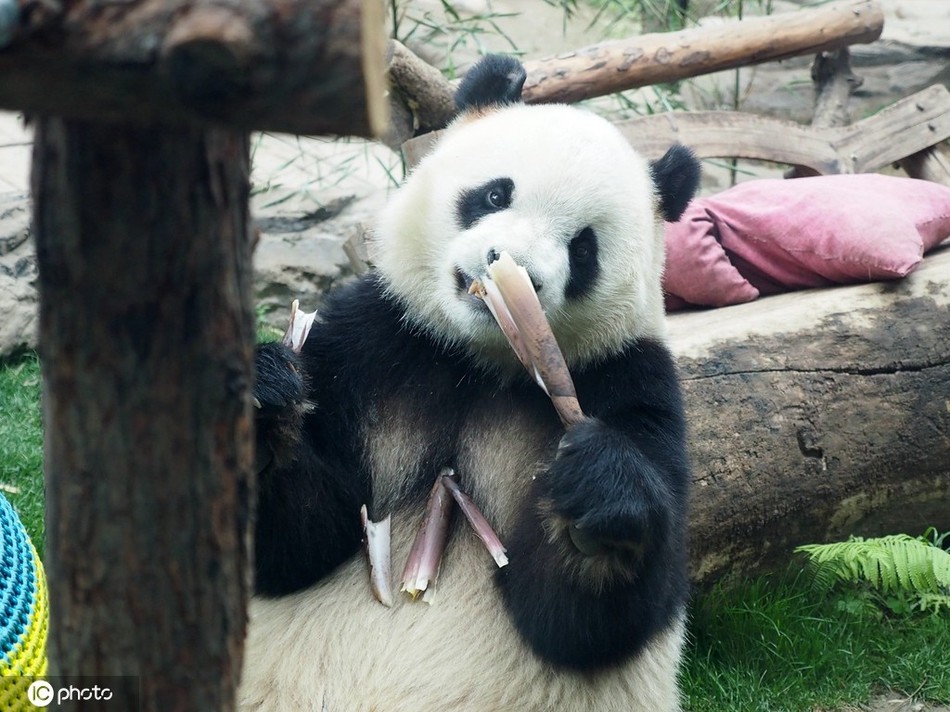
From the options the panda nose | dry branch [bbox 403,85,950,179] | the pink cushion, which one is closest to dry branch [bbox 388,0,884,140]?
dry branch [bbox 403,85,950,179]

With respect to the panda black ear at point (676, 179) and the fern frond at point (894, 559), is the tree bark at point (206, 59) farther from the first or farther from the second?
the fern frond at point (894, 559)

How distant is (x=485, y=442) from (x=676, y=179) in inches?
45.6

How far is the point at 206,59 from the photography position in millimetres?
1112

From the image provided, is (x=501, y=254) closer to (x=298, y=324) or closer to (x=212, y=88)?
Result: (x=298, y=324)

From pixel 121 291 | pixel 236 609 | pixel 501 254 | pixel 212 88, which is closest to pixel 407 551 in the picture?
pixel 501 254

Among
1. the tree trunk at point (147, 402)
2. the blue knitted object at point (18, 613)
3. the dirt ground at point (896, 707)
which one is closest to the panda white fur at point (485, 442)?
the blue knitted object at point (18, 613)

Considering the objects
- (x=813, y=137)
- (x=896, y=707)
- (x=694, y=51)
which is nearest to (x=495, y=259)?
(x=896, y=707)

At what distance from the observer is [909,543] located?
14.4 ft

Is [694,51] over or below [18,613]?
over

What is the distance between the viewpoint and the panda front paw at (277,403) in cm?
304

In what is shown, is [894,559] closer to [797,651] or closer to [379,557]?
[797,651]

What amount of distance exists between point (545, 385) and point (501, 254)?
452mm

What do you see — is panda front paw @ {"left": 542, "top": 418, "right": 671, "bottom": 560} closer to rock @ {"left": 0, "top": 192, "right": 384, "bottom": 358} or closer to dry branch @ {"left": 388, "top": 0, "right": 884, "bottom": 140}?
rock @ {"left": 0, "top": 192, "right": 384, "bottom": 358}

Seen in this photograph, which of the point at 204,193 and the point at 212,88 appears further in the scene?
the point at 204,193
